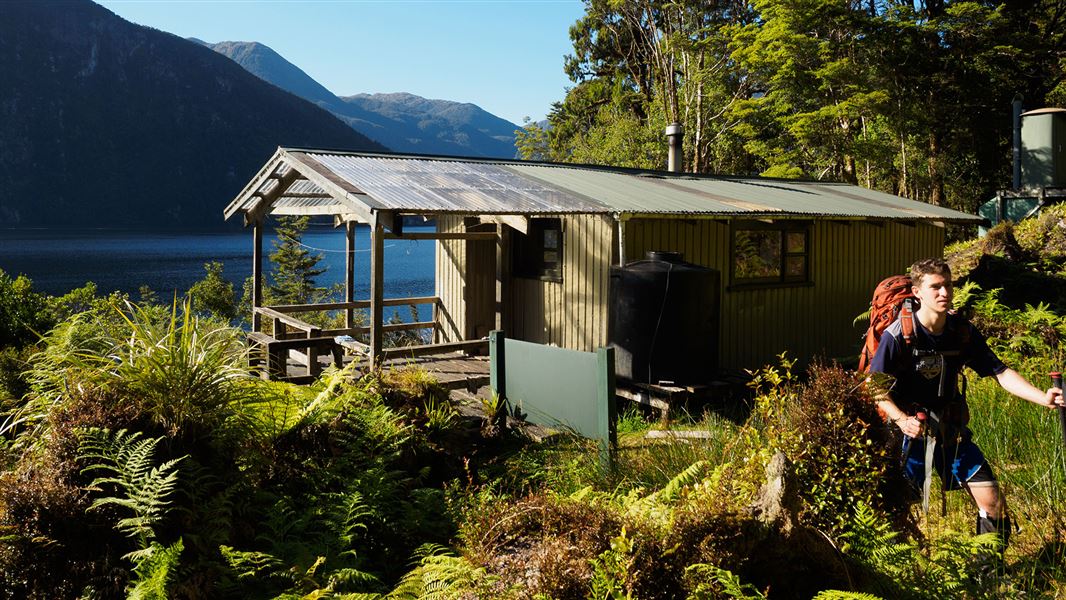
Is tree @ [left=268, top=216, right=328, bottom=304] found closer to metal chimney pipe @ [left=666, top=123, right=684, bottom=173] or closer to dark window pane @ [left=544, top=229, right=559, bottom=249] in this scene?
metal chimney pipe @ [left=666, top=123, right=684, bottom=173]

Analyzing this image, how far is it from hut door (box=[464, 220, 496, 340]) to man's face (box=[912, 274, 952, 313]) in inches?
→ 379

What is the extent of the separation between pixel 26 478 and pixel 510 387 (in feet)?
15.0

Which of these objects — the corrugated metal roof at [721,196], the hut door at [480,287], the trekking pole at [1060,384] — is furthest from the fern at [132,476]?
the hut door at [480,287]

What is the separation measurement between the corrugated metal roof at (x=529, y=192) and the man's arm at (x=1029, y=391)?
6.05 metres

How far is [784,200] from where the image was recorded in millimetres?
13656

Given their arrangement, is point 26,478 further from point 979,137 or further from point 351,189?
point 979,137

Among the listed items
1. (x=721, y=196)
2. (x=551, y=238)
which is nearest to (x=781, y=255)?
(x=721, y=196)

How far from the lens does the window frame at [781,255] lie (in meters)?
12.2

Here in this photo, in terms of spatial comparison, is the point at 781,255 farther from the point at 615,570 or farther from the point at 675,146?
the point at 615,570

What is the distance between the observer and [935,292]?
153 inches

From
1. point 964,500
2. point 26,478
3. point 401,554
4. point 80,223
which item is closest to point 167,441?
point 26,478

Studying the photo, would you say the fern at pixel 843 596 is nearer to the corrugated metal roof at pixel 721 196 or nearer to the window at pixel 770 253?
the corrugated metal roof at pixel 721 196

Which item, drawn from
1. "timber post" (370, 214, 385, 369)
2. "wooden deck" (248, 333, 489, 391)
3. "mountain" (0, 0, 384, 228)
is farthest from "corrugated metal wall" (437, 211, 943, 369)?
"mountain" (0, 0, 384, 228)

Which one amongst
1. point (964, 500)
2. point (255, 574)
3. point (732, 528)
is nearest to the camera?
point (732, 528)
